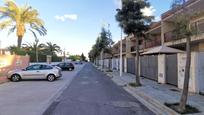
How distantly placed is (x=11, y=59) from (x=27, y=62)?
26.9 feet

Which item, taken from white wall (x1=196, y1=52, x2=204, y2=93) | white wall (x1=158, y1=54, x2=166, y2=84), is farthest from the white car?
white wall (x1=196, y1=52, x2=204, y2=93)

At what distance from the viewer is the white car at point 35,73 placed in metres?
26.7

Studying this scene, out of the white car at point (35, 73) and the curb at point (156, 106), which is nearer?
the curb at point (156, 106)

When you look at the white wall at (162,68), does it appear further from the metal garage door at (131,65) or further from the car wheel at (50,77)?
the metal garage door at (131,65)

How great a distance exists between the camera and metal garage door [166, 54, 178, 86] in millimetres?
19375

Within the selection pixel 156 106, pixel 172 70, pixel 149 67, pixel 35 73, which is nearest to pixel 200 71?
pixel 172 70

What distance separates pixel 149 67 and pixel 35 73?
9.78m

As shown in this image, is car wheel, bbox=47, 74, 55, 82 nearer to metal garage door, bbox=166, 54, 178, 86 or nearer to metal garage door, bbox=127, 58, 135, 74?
metal garage door, bbox=166, 54, 178, 86

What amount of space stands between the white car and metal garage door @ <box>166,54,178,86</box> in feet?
34.5

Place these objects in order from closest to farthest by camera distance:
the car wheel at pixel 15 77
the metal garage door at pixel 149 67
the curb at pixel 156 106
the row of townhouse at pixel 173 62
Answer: the curb at pixel 156 106 < the row of townhouse at pixel 173 62 < the metal garage door at pixel 149 67 < the car wheel at pixel 15 77

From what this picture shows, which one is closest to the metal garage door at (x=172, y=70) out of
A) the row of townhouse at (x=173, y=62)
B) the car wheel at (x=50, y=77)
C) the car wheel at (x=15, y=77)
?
the row of townhouse at (x=173, y=62)

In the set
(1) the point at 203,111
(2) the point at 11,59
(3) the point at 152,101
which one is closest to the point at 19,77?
(2) the point at 11,59

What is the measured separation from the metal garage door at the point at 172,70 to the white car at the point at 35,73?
10522 mm

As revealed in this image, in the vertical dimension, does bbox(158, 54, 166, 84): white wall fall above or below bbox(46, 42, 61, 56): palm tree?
below
